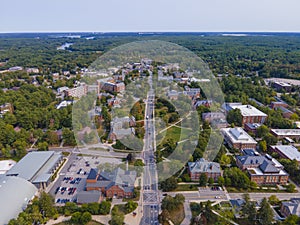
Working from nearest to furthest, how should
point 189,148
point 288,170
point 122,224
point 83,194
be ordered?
point 122,224, point 83,194, point 288,170, point 189,148

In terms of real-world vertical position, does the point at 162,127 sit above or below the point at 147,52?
below

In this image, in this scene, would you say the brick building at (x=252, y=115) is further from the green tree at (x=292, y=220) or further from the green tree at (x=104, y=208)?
the green tree at (x=104, y=208)

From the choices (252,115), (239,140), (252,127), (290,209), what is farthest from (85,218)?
(252,115)

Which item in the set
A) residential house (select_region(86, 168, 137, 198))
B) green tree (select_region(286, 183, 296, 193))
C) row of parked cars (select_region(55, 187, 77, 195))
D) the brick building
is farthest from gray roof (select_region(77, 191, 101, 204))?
the brick building

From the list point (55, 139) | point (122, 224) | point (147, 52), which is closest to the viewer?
point (122, 224)

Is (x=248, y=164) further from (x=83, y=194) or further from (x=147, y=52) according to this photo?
(x=147, y=52)

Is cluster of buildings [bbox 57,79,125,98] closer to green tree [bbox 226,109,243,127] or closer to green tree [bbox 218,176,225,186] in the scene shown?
green tree [bbox 226,109,243,127]

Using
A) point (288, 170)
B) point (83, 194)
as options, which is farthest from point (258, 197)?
point (83, 194)
